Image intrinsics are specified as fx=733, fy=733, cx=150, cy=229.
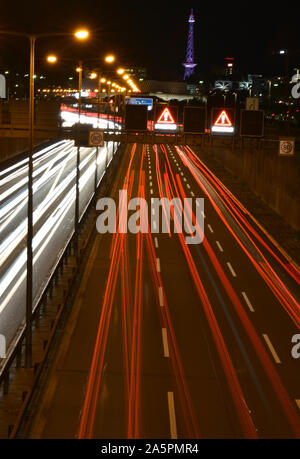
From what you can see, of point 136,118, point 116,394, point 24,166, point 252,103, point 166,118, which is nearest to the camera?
point 116,394

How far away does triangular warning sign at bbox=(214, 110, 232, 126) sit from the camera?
1164 inches

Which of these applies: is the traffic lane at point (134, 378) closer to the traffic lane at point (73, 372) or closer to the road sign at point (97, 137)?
the traffic lane at point (73, 372)

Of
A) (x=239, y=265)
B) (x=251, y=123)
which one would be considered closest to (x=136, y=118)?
(x=251, y=123)

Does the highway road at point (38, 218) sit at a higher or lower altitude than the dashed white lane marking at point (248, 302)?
higher

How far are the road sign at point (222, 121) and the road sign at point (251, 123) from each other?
0.45m

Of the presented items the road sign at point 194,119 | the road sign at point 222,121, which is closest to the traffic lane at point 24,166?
the road sign at point 194,119

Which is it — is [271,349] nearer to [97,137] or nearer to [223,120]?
[223,120]

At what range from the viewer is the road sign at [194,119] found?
29.3 meters

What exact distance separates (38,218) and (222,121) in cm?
1503

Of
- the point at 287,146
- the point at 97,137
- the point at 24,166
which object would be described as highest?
the point at 97,137

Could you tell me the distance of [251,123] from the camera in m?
29.7

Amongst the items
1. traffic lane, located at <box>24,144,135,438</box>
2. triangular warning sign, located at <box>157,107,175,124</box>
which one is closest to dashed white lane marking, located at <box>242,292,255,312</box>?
traffic lane, located at <box>24,144,135,438</box>

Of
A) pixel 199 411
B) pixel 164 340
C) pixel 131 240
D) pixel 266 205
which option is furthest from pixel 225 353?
pixel 266 205

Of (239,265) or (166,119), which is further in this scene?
(239,265)
